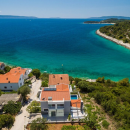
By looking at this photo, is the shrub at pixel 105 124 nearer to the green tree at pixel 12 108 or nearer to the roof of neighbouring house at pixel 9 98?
the green tree at pixel 12 108

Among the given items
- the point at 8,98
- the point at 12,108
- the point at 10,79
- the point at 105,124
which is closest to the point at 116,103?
the point at 105,124

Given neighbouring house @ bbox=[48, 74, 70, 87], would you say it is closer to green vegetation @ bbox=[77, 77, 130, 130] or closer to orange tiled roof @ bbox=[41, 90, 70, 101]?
green vegetation @ bbox=[77, 77, 130, 130]

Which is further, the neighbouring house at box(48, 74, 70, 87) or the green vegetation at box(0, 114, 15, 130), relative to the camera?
the neighbouring house at box(48, 74, 70, 87)

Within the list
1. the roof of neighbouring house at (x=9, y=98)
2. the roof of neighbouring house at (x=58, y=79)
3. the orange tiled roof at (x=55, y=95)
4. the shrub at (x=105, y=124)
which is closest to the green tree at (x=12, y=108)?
the roof of neighbouring house at (x=9, y=98)

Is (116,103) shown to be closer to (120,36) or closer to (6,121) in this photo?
(6,121)

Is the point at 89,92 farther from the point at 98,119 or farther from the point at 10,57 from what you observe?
the point at 10,57

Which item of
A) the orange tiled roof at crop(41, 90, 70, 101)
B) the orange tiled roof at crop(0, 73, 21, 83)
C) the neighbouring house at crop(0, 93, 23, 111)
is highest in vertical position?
the orange tiled roof at crop(41, 90, 70, 101)

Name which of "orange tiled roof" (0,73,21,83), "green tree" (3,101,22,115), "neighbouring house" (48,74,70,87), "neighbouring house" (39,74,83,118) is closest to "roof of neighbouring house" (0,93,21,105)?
"green tree" (3,101,22,115)

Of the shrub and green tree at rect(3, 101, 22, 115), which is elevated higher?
green tree at rect(3, 101, 22, 115)
